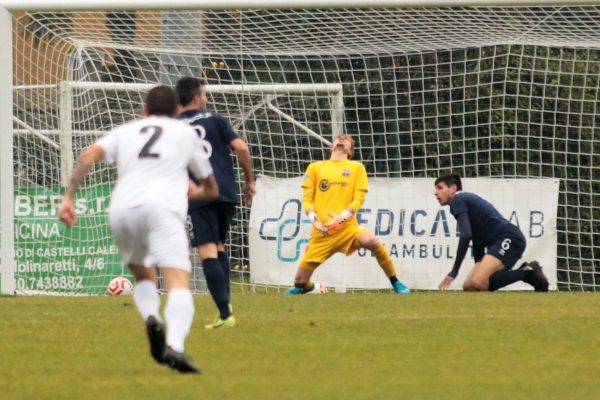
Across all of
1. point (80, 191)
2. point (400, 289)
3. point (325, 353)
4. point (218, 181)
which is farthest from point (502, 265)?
point (325, 353)

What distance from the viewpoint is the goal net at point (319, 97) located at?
16.8 meters

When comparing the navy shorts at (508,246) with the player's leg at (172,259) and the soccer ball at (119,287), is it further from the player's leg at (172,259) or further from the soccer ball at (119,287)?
the player's leg at (172,259)

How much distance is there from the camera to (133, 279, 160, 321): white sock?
307 inches

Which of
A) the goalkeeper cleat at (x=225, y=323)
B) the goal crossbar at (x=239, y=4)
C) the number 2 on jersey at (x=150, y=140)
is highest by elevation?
the goal crossbar at (x=239, y=4)

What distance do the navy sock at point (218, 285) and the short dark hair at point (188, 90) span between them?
1.19m

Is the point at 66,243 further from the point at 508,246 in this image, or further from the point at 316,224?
the point at 508,246

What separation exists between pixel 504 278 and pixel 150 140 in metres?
9.25

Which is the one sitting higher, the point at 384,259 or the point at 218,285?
the point at 384,259

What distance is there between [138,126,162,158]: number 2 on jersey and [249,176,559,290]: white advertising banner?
33.1 feet

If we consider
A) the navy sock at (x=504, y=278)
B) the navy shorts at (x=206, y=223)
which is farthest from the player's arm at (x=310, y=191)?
the navy shorts at (x=206, y=223)

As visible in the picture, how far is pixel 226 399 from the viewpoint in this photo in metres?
6.34

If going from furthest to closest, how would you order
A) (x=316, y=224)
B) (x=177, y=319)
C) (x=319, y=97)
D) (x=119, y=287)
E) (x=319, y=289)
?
(x=319, y=97) < (x=319, y=289) < (x=119, y=287) < (x=316, y=224) < (x=177, y=319)

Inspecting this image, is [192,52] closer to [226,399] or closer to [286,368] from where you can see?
[286,368]

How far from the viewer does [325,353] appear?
845cm
